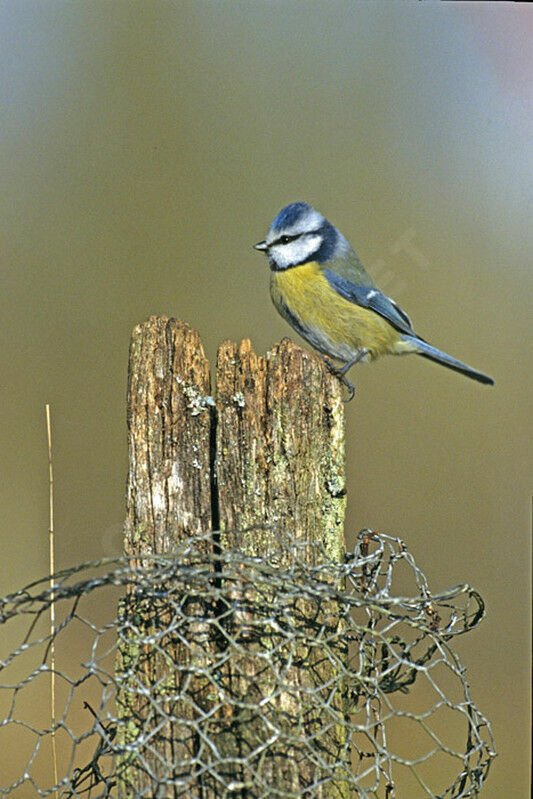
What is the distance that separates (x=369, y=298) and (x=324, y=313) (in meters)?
0.17

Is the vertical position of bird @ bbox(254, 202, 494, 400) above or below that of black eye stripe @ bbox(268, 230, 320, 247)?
below

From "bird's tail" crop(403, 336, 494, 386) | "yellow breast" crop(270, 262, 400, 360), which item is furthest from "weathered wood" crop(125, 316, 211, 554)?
"bird's tail" crop(403, 336, 494, 386)

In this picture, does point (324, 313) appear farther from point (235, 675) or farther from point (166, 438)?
point (235, 675)

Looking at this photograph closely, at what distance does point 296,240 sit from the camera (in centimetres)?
276

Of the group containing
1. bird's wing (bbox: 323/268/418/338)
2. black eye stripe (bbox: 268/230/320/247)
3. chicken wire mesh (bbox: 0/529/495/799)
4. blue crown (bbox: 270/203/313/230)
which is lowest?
chicken wire mesh (bbox: 0/529/495/799)

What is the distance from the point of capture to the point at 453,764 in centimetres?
343

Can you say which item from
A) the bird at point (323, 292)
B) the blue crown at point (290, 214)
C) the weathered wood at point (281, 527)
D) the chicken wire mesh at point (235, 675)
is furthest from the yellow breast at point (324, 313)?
the chicken wire mesh at point (235, 675)

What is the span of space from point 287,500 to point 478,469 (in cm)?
246

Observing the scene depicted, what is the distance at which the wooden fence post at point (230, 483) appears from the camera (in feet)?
4.33

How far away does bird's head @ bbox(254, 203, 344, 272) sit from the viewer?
2.71 meters

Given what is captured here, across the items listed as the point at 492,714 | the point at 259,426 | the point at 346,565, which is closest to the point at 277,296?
the point at 259,426

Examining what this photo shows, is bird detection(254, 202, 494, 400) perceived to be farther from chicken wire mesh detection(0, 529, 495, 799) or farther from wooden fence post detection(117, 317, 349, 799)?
Answer: chicken wire mesh detection(0, 529, 495, 799)

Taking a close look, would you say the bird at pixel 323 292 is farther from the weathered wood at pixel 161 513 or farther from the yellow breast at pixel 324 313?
the weathered wood at pixel 161 513

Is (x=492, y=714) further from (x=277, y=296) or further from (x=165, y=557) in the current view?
(x=165, y=557)
